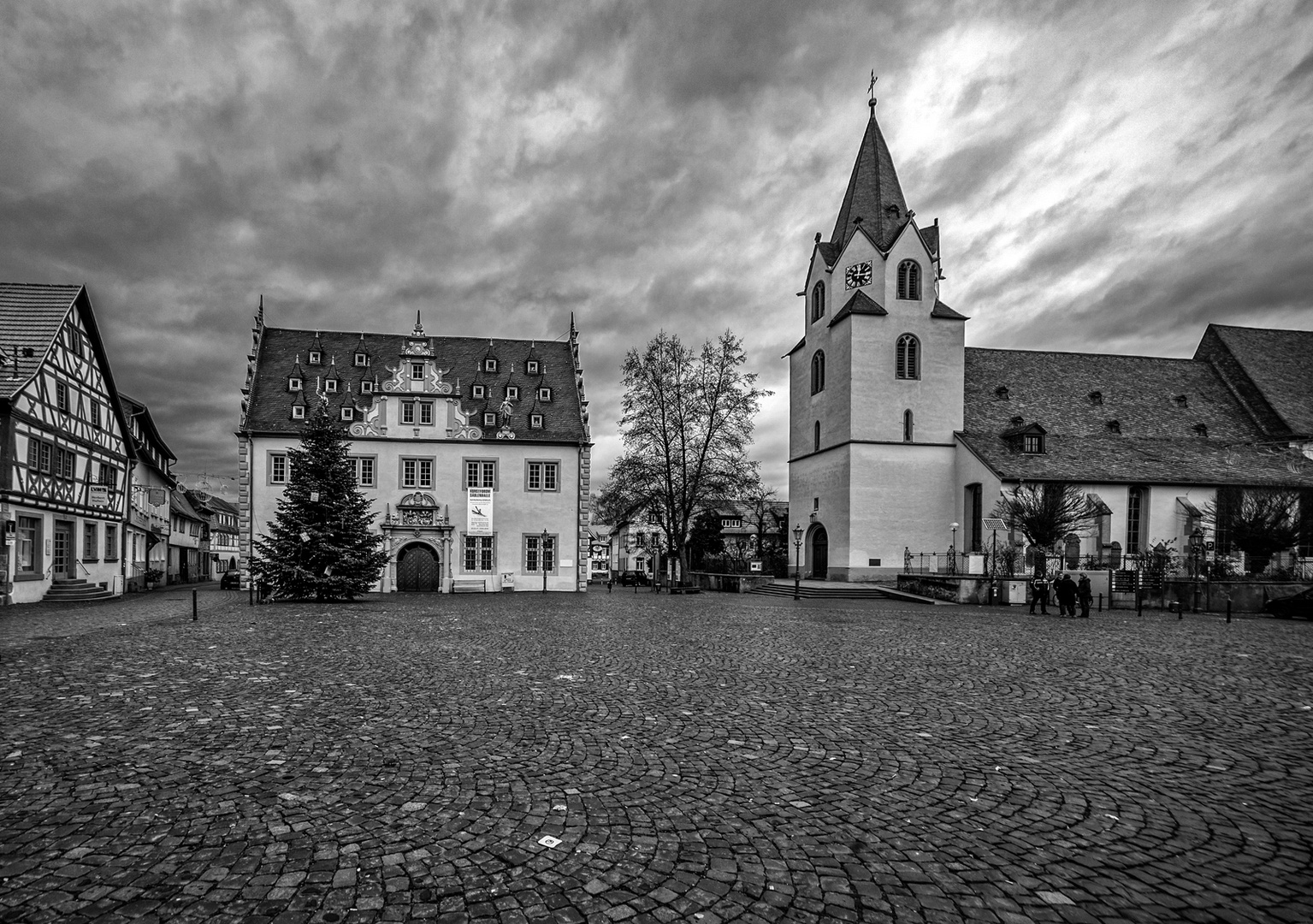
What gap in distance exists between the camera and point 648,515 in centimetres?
4700

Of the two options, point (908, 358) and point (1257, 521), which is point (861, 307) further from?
point (1257, 521)

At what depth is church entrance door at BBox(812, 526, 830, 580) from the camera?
48.2m

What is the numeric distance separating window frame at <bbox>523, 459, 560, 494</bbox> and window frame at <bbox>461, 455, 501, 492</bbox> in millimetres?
1417

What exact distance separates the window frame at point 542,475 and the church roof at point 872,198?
21.5 meters

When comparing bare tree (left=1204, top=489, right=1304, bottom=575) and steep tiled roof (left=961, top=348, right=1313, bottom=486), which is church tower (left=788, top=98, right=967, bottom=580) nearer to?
steep tiled roof (left=961, top=348, right=1313, bottom=486)

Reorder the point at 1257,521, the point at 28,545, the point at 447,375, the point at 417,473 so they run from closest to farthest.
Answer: the point at 28,545 < the point at 1257,521 < the point at 417,473 < the point at 447,375

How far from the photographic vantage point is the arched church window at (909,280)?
1827 inches

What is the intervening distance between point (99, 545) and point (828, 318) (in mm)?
39174

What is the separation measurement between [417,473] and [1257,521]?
40486mm

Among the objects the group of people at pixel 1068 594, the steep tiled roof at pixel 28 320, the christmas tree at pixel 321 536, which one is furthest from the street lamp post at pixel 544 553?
the group of people at pixel 1068 594

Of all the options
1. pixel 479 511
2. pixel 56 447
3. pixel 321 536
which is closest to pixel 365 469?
pixel 479 511

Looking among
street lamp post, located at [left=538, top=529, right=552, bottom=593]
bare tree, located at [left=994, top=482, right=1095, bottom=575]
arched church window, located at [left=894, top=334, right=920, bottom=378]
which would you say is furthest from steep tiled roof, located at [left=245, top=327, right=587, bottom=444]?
bare tree, located at [left=994, top=482, right=1095, bottom=575]

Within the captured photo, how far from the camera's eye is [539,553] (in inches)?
1634

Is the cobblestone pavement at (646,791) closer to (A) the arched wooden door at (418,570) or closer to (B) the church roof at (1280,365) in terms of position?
(A) the arched wooden door at (418,570)
